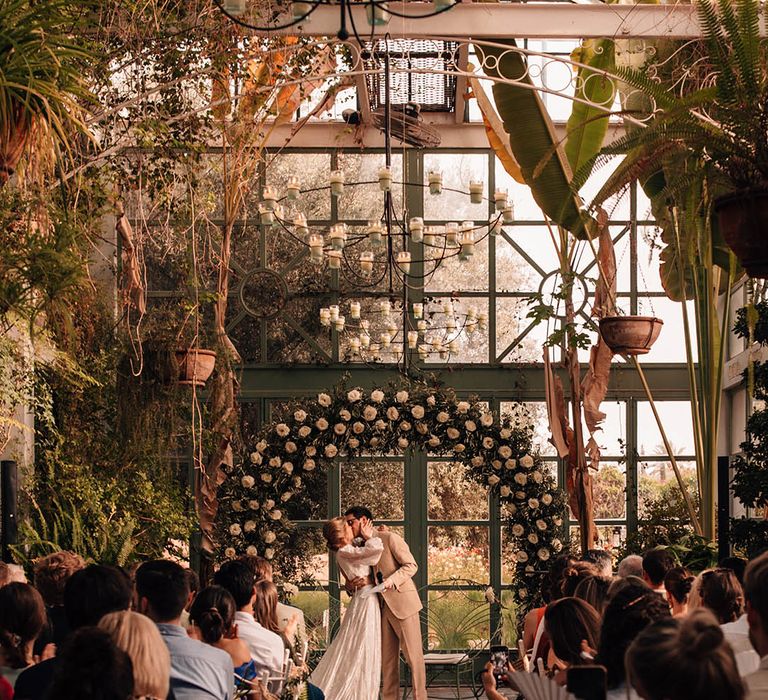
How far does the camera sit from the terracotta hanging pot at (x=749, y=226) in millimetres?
4027

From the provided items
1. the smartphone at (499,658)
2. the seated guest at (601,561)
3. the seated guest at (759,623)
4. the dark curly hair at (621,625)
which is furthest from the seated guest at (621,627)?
the seated guest at (601,561)

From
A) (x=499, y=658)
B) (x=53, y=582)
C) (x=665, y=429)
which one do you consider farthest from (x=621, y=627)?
(x=665, y=429)

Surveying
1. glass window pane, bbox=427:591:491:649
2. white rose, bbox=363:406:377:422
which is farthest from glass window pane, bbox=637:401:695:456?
white rose, bbox=363:406:377:422

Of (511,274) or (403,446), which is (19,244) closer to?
(403,446)

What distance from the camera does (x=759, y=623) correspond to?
275cm

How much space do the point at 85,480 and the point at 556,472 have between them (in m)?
4.63

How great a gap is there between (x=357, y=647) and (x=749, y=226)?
5.49 metres

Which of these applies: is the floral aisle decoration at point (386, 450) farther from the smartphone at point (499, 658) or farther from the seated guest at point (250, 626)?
the smartphone at point (499, 658)

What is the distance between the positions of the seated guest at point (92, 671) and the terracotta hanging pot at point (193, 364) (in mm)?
6691

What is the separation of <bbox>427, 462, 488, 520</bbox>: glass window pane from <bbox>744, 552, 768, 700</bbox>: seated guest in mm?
9101

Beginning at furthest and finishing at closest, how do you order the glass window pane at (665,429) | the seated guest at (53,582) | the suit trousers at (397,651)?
the glass window pane at (665,429), the suit trousers at (397,651), the seated guest at (53,582)

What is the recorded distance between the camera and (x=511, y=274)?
478 inches

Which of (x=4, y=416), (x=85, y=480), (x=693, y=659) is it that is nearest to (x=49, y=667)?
(x=693, y=659)

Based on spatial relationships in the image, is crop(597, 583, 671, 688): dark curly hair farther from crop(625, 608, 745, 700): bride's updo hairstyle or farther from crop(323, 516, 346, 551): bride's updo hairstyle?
crop(323, 516, 346, 551): bride's updo hairstyle
